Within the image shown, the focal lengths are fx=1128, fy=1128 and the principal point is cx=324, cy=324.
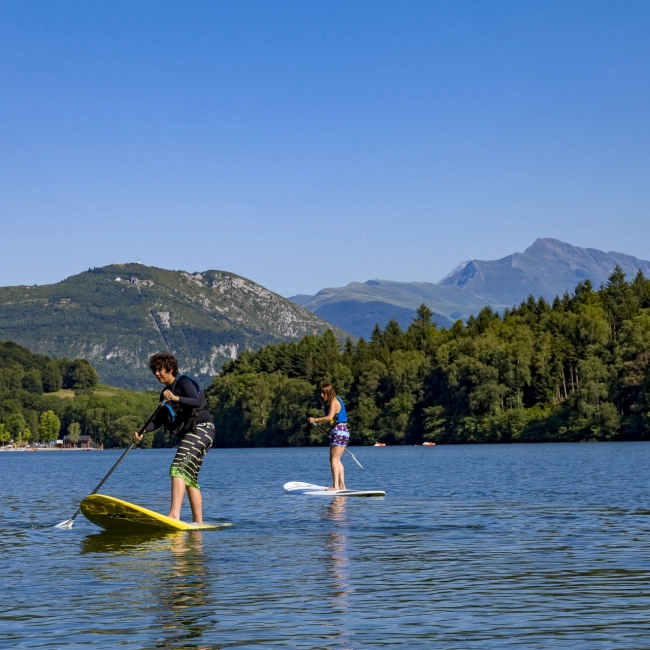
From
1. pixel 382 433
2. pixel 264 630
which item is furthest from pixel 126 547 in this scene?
pixel 382 433

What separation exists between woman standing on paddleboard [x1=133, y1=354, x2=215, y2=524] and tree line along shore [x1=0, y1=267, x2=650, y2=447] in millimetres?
94528

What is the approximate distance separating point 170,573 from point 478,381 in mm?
110428

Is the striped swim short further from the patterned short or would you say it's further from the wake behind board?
the wake behind board

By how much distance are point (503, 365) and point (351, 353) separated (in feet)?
145

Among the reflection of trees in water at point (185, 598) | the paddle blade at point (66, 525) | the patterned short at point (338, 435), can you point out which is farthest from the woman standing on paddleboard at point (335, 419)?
the reflection of trees in water at point (185, 598)

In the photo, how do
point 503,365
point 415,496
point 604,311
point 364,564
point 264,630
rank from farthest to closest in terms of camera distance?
point 604,311
point 503,365
point 415,496
point 364,564
point 264,630

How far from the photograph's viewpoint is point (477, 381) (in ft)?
403

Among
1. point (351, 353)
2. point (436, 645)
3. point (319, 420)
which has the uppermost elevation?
point (351, 353)

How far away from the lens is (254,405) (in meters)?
150

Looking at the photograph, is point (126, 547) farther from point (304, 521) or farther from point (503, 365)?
point (503, 365)

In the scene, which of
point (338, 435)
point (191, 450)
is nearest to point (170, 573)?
point (191, 450)

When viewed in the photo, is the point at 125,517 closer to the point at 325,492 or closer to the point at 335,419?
the point at 335,419

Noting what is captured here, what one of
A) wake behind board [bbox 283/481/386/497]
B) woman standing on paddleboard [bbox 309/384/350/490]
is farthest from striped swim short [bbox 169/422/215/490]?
wake behind board [bbox 283/481/386/497]

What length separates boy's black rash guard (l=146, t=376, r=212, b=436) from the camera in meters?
17.5
